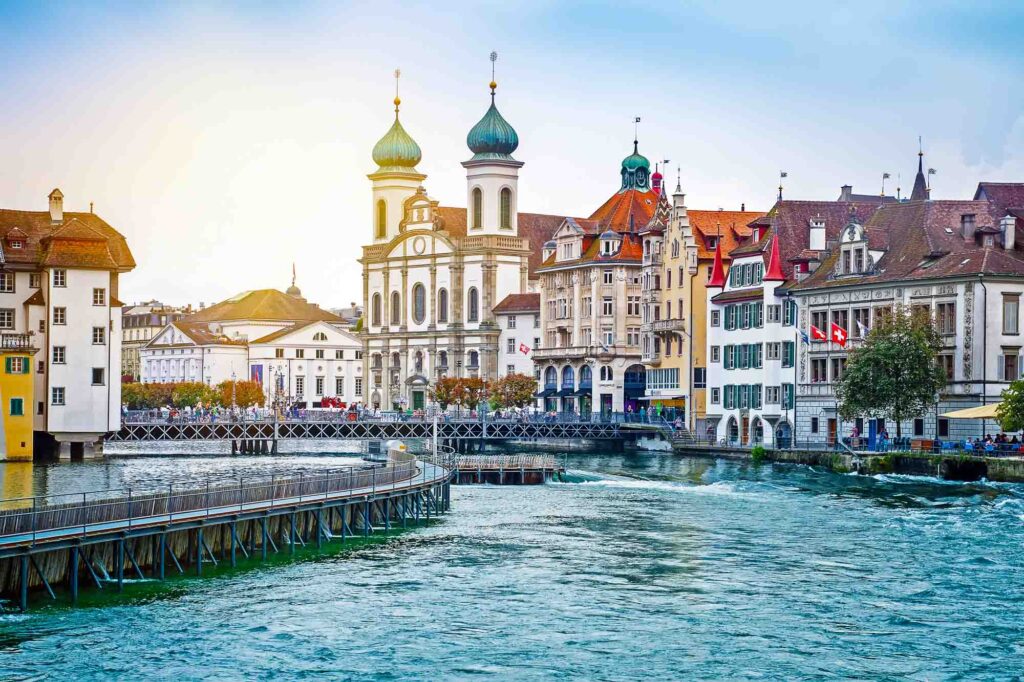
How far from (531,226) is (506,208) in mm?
9160

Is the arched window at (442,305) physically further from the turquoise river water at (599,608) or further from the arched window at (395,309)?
the turquoise river water at (599,608)

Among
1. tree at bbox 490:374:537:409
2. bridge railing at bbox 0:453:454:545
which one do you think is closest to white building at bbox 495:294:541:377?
tree at bbox 490:374:537:409

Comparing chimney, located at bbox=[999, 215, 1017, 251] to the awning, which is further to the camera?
chimney, located at bbox=[999, 215, 1017, 251]

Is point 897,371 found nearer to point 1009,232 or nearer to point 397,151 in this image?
point 1009,232

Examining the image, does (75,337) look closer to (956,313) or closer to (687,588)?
(956,313)

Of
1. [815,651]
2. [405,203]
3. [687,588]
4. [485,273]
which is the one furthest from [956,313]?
[405,203]

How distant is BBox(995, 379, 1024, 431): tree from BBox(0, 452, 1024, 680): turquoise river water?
448 inches

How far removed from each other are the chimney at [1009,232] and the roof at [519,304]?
69.9 m

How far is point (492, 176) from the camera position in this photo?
572 ft

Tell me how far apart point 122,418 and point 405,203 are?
62.2 m

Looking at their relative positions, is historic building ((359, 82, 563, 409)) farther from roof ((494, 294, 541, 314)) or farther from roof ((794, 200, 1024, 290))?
roof ((794, 200, 1024, 290))

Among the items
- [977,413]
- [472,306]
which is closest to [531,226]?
[472,306]

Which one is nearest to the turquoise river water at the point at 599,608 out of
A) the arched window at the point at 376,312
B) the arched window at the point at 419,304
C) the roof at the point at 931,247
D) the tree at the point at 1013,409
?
the tree at the point at 1013,409

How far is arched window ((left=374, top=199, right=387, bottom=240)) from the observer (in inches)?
7377
